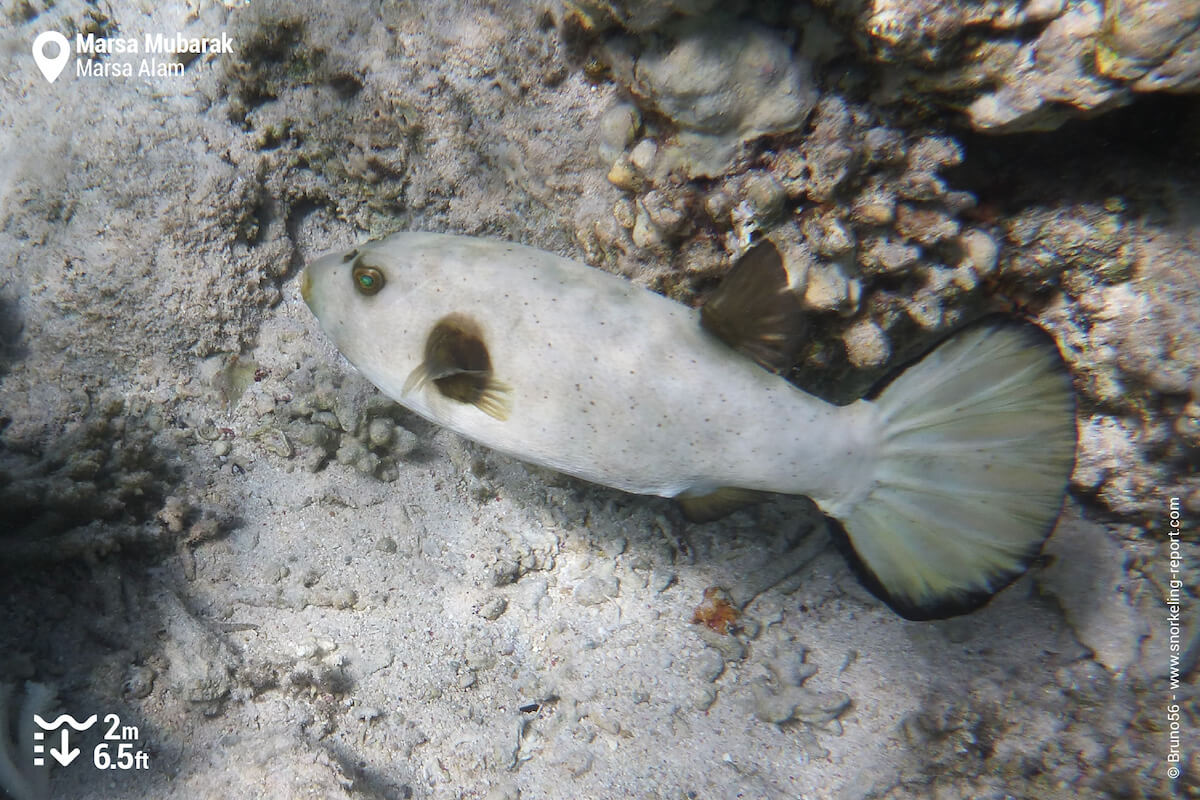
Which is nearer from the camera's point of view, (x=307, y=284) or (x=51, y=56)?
(x=307, y=284)

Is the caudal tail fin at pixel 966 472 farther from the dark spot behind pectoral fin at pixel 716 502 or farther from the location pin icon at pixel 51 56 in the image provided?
the location pin icon at pixel 51 56

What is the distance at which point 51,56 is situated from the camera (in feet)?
9.30

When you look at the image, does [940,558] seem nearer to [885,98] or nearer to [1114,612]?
[1114,612]

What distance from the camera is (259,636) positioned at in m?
2.60

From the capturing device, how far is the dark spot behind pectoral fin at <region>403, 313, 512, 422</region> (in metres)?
2.01

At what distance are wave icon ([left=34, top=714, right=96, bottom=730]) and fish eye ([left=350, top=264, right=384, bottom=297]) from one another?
6.26 ft

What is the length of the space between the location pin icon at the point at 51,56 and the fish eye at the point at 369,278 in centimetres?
210

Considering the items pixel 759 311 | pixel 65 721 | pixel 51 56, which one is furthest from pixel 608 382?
pixel 51 56

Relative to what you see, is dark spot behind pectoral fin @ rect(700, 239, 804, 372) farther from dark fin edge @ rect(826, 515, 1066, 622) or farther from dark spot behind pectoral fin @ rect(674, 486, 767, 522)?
dark fin edge @ rect(826, 515, 1066, 622)

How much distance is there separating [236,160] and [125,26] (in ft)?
3.17

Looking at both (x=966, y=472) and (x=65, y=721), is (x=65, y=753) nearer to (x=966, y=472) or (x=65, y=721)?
(x=65, y=721)

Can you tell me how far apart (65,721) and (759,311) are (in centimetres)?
287

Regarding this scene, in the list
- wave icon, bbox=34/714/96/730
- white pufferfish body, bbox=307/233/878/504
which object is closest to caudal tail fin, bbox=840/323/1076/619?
white pufferfish body, bbox=307/233/878/504

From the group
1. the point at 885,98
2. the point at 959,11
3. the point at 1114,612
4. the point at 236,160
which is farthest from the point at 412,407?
the point at 1114,612
